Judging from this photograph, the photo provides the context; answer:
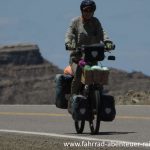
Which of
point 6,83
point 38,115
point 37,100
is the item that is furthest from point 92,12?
point 6,83

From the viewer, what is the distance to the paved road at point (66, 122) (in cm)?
1415

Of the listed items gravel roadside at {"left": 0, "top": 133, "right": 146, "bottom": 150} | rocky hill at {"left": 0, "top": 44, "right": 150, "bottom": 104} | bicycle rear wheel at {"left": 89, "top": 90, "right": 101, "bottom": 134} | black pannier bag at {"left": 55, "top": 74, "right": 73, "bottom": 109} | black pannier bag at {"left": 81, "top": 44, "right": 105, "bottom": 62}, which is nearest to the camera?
gravel roadside at {"left": 0, "top": 133, "right": 146, "bottom": 150}

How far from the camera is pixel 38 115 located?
64.7ft

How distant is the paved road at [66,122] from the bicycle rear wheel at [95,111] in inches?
5.4

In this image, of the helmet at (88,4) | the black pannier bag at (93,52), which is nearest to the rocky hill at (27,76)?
the helmet at (88,4)

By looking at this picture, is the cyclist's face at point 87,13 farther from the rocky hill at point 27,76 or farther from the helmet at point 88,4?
the rocky hill at point 27,76

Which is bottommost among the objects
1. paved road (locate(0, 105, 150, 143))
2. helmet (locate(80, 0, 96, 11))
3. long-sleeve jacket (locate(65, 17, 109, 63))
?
paved road (locate(0, 105, 150, 143))

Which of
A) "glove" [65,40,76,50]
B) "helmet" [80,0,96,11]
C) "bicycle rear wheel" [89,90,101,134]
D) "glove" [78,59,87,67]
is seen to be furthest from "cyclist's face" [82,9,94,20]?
"bicycle rear wheel" [89,90,101,134]

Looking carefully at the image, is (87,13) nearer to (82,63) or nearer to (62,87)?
(82,63)

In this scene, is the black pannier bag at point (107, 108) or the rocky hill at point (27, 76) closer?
the black pannier bag at point (107, 108)

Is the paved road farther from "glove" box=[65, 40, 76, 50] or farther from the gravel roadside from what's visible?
"glove" box=[65, 40, 76, 50]

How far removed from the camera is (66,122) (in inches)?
687

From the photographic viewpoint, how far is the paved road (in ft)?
46.4

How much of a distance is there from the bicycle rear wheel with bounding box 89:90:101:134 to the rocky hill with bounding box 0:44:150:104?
97494mm
